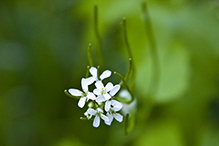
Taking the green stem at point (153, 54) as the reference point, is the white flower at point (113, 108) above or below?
below

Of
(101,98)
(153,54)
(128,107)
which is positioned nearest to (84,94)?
(101,98)

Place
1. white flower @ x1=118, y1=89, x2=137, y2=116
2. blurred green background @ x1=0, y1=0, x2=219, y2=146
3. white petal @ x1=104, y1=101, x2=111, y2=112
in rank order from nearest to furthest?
white petal @ x1=104, y1=101, x2=111, y2=112 → white flower @ x1=118, y1=89, x2=137, y2=116 → blurred green background @ x1=0, y1=0, x2=219, y2=146

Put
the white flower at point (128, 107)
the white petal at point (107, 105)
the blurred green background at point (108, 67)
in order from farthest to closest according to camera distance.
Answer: the blurred green background at point (108, 67)
the white flower at point (128, 107)
the white petal at point (107, 105)

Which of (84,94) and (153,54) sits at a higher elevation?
(153,54)

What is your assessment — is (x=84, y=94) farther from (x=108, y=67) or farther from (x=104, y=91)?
(x=108, y=67)

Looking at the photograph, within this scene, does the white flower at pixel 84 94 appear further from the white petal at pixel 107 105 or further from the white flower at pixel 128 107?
the white flower at pixel 128 107

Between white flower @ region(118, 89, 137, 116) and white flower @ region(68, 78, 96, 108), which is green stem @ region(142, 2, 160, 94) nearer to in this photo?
white flower @ region(118, 89, 137, 116)

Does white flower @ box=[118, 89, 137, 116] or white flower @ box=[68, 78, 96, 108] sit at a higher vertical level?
white flower @ box=[68, 78, 96, 108]

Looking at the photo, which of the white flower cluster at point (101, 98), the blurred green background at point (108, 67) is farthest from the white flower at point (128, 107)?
the white flower cluster at point (101, 98)

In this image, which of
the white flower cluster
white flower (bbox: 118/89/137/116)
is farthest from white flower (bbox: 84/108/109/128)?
white flower (bbox: 118/89/137/116)
